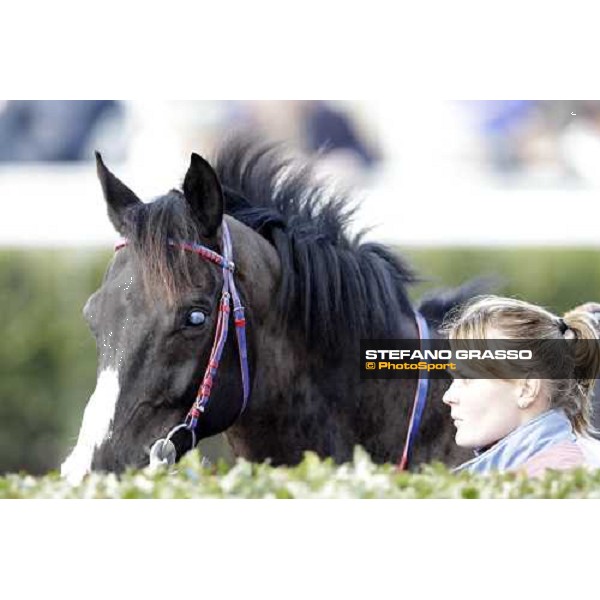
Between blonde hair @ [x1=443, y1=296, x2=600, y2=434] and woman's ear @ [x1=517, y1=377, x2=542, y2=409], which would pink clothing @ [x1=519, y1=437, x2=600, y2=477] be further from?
woman's ear @ [x1=517, y1=377, x2=542, y2=409]

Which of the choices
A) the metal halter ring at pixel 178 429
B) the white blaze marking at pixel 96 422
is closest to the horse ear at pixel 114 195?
the white blaze marking at pixel 96 422

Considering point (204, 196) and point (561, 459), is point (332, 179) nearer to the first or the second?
point (204, 196)

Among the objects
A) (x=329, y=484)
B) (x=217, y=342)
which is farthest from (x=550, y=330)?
(x=217, y=342)

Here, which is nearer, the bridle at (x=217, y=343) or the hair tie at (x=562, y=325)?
the bridle at (x=217, y=343)

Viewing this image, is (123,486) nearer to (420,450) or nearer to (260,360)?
(260,360)

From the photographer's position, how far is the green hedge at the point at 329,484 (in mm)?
3857

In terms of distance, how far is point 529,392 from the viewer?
4191 mm

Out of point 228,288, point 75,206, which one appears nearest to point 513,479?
point 228,288

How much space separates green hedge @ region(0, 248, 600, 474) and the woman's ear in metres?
0.37

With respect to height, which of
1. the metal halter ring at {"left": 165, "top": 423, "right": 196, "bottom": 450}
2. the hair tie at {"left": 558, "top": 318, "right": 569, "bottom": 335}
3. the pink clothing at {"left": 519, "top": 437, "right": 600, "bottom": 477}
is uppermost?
the hair tie at {"left": 558, "top": 318, "right": 569, "bottom": 335}

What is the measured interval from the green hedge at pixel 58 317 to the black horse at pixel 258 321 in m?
0.16

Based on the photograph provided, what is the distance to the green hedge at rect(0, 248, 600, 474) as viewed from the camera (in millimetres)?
4355

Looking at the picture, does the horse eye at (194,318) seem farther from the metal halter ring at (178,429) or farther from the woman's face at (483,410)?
the woman's face at (483,410)

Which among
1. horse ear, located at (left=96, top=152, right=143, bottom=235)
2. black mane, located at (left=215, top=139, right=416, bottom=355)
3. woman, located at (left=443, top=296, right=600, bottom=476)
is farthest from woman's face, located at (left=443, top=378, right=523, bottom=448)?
horse ear, located at (left=96, top=152, right=143, bottom=235)
